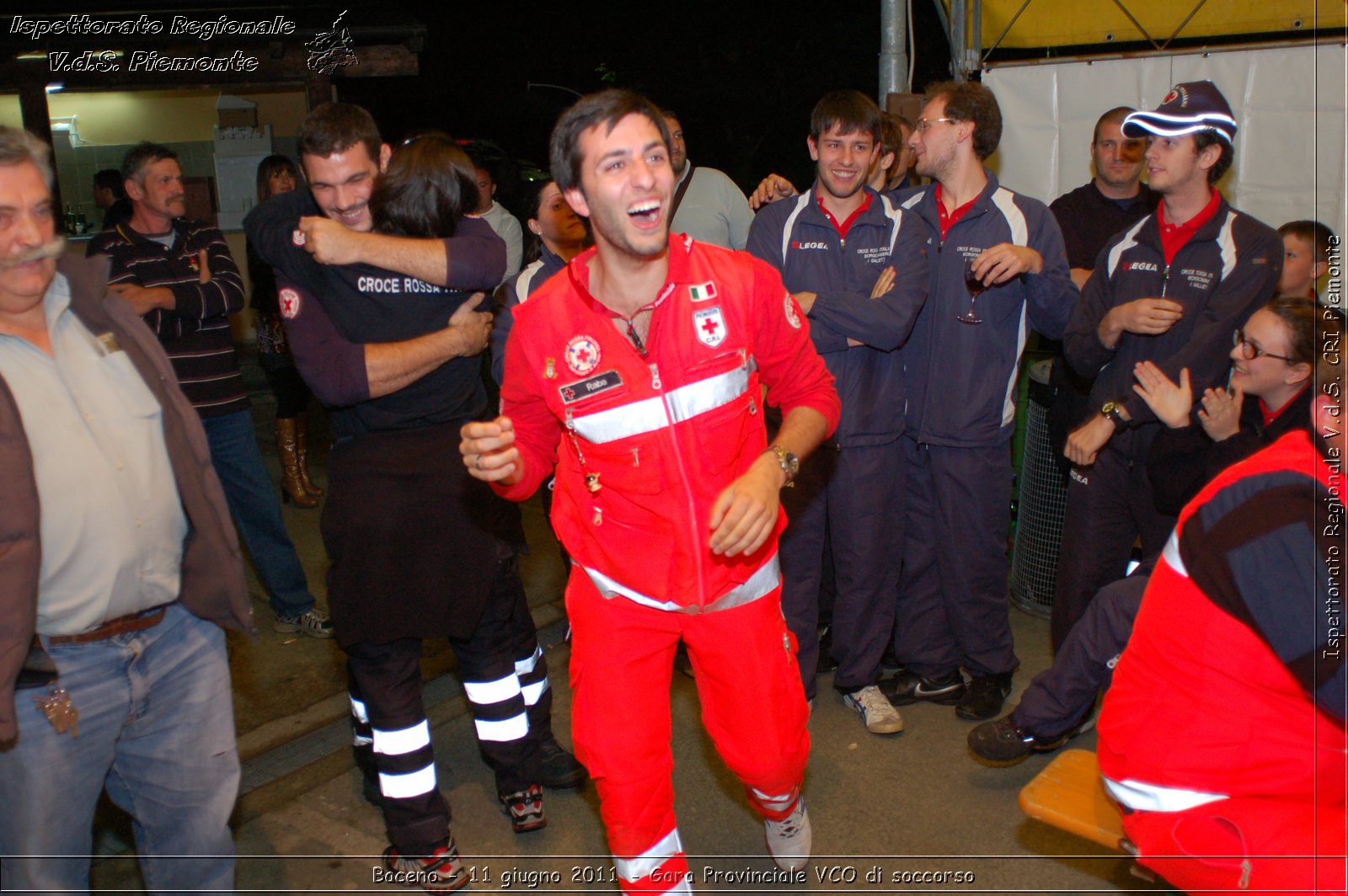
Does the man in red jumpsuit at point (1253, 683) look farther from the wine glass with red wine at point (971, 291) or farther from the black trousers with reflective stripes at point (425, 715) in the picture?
the black trousers with reflective stripes at point (425, 715)

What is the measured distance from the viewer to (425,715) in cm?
381

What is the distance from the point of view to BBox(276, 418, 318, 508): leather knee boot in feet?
24.8

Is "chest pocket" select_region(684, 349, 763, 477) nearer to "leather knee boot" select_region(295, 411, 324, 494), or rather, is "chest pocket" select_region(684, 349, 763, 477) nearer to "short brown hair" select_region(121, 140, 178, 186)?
"short brown hair" select_region(121, 140, 178, 186)

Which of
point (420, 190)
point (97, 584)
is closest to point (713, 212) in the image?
point (420, 190)

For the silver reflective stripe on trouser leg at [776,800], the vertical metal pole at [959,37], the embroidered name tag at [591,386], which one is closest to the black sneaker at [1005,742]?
the silver reflective stripe on trouser leg at [776,800]

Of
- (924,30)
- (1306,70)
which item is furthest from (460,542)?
(924,30)

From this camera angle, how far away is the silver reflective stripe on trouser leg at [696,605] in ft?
9.64

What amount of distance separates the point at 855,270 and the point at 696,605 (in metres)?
2.00

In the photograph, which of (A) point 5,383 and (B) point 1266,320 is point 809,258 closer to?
(B) point 1266,320

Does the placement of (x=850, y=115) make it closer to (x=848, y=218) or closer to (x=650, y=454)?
(x=848, y=218)

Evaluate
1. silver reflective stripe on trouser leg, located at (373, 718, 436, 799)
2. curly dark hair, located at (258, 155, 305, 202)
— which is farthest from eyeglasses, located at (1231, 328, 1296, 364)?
curly dark hair, located at (258, 155, 305, 202)

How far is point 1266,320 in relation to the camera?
358 cm

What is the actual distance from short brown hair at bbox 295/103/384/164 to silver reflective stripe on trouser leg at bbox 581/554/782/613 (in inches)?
61.8

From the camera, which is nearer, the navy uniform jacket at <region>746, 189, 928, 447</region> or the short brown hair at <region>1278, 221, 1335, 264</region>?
the navy uniform jacket at <region>746, 189, 928, 447</region>
